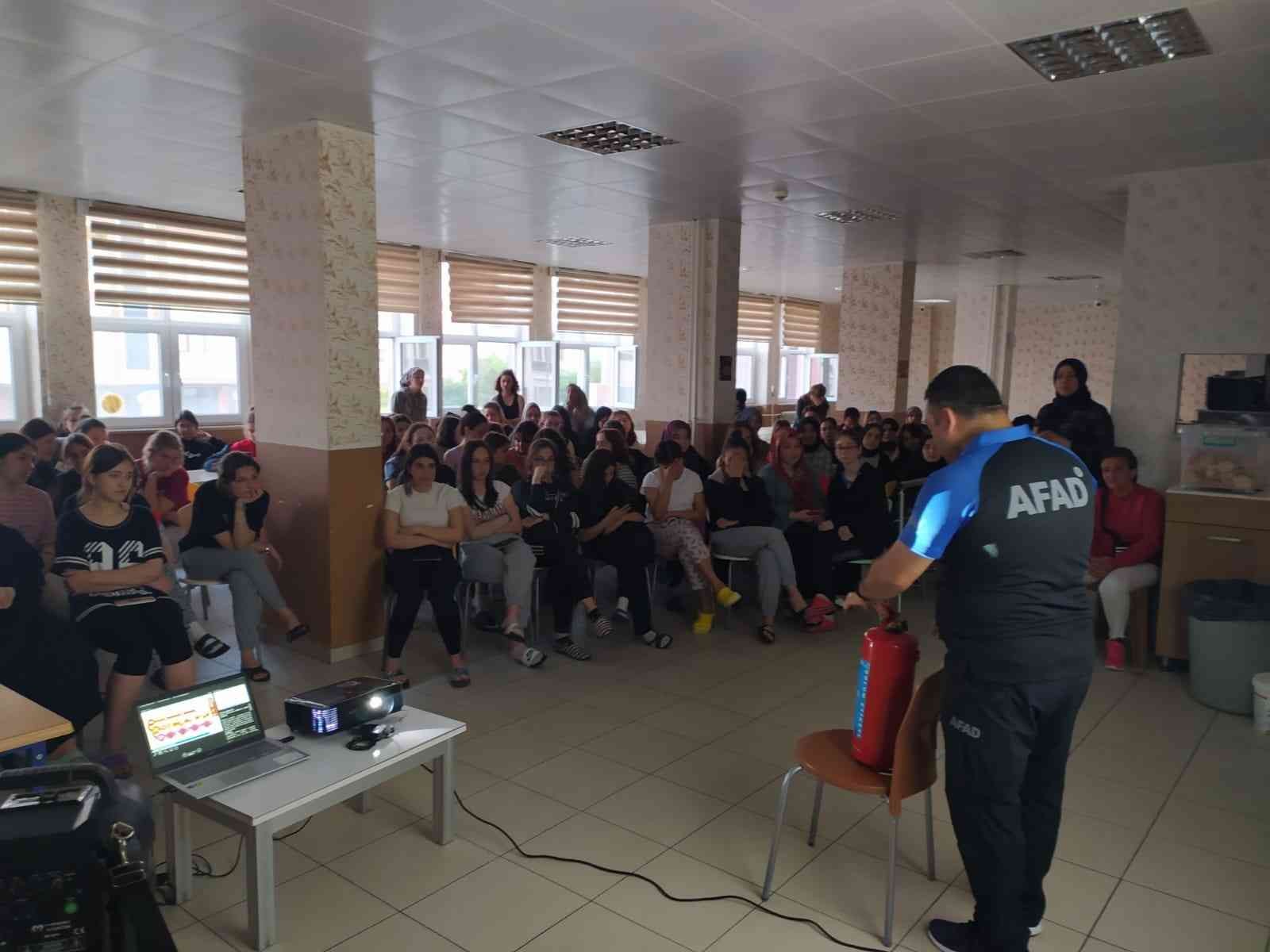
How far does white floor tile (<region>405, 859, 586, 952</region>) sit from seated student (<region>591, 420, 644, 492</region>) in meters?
2.89

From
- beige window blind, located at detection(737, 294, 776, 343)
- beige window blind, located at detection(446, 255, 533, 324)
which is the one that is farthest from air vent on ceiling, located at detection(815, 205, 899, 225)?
beige window blind, located at detection(737, 294, 776, 343)

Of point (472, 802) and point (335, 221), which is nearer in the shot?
point (472, 802)

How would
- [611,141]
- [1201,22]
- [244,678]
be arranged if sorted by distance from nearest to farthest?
[244,678]
[1201,22]
[611,141]

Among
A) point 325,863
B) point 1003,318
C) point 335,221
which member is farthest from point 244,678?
point 1003,318

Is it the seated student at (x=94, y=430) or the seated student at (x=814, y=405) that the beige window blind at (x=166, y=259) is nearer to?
the seated student at (x=94, y=430)

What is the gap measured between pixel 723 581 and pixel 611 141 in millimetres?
2753

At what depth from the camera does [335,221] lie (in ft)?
14.5

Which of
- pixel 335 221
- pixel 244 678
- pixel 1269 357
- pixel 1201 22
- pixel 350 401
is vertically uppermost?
pixel 1201 22

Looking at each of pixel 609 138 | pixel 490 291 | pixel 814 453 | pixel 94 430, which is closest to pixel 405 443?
pixel 94 430

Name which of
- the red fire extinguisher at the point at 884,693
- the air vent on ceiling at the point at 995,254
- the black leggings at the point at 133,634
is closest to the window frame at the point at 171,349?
the black leggings at the point at 133,634

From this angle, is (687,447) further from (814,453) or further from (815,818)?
(815,818)

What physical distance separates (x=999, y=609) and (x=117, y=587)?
3198mm

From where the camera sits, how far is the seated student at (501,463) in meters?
5.40

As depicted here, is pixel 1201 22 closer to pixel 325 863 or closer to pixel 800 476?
pixel 800 476
